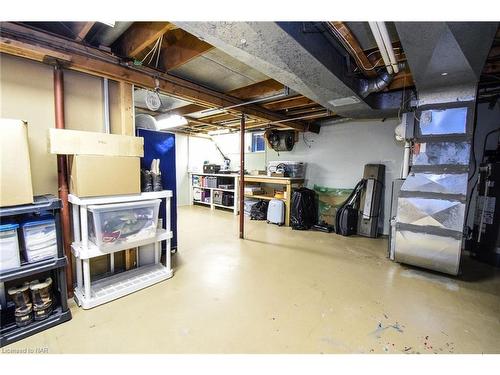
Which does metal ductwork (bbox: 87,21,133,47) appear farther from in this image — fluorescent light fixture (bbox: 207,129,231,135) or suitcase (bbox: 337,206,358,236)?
fluorescent light fixture (bbox: 207,129,231,135)

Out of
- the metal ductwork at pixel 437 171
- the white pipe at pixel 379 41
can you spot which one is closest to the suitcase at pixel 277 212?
the metal ductwork at pixel 437 171

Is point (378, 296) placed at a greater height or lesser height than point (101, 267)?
lesser

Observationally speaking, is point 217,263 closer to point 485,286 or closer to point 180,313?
point 180,313

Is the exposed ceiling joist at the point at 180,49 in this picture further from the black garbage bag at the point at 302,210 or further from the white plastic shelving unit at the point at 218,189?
the white plastic shelving unit at the point at 218,189

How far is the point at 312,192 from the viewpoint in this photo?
15.1ft

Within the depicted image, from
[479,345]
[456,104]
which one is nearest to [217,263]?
[479,345]

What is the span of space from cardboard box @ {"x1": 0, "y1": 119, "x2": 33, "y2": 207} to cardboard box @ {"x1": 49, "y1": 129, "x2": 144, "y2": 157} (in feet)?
0.57

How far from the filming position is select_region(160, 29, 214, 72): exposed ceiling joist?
1928 mm

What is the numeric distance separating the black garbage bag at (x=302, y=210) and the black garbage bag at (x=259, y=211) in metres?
0.83

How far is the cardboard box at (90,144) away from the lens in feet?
5.33

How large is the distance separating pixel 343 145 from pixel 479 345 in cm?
360

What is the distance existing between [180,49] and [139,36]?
37 cm

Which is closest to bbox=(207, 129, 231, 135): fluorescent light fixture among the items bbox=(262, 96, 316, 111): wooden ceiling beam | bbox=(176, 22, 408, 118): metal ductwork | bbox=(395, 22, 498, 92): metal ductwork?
bbox=(262, 96, 316, 111): wooden ceiling beam
